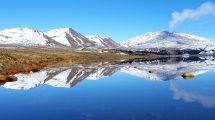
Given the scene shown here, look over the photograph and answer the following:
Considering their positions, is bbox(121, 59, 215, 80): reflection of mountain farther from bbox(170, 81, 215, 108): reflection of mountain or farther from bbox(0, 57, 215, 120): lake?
bbox(170, 81, 215, 108): reflection of mountain

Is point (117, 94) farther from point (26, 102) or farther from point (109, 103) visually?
point (26, 102)

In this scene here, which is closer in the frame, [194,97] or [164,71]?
[194,97]

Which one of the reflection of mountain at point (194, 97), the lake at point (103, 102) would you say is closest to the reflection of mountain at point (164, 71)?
the lake at point (103, 102)

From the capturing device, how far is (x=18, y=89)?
52438 millimetres

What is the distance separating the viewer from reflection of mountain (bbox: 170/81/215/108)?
38.7 m

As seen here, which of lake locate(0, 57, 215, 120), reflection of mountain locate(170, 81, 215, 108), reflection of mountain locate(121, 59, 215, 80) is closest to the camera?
lake locate(0, 57, 215, 120)

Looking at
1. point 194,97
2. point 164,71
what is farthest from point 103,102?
point 164,71

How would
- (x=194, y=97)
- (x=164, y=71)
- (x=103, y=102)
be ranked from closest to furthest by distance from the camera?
(x=103, y=102)
(x=194, y=97)
(x=164, y=71)

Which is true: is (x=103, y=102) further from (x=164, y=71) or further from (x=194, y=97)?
(x=164, y=71)

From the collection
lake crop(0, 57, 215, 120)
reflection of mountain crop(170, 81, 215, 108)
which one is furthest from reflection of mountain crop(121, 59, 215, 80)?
reflection of mountain crop(170, 81, 215, 108)

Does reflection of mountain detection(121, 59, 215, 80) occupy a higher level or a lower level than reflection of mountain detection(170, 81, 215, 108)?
higher

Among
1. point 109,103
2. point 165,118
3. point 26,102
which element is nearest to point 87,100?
point 109,103

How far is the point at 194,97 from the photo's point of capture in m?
43.2

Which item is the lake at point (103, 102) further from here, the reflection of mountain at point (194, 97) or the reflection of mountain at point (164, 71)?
the reflection of mountain at point (164, 71)
